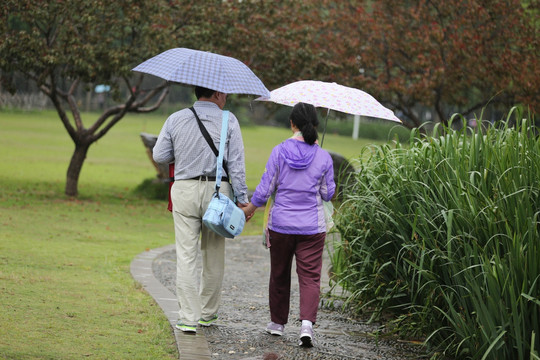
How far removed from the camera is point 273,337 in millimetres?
6133

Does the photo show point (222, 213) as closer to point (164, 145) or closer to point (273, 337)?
point (164, 145)

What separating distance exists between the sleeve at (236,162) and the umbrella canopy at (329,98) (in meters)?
0.62

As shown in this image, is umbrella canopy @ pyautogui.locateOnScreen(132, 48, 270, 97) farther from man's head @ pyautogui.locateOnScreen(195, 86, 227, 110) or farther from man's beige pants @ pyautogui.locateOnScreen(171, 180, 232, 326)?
man's beige pants @ pyautogui.locateOnScreen(171, 180, 232, 326)

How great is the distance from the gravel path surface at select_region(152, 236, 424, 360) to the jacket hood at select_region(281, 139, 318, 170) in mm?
1382

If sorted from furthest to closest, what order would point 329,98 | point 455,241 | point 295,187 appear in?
point 329,98 → point 295,187 → point 455,241

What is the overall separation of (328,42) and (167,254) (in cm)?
1095

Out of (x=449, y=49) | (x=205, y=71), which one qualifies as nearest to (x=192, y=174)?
(x=205, y=71)

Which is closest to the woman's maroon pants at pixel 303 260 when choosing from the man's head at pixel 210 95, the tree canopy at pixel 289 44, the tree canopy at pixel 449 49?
the man's head at pixel 210 95

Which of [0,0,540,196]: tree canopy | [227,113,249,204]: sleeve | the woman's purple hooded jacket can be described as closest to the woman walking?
the woman's purple hooded jacket

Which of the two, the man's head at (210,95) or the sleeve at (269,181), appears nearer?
the sleeve at (269,181)

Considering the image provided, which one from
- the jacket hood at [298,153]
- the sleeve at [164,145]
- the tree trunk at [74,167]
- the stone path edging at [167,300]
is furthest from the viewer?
the tree trunk at [74,167]

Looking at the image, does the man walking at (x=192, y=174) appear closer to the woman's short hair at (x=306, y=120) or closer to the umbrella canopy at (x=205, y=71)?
the umbrella canopy at (x=205, y=71)

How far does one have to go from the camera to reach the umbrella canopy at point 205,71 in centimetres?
591

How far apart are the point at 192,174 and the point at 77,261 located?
3843 mm
